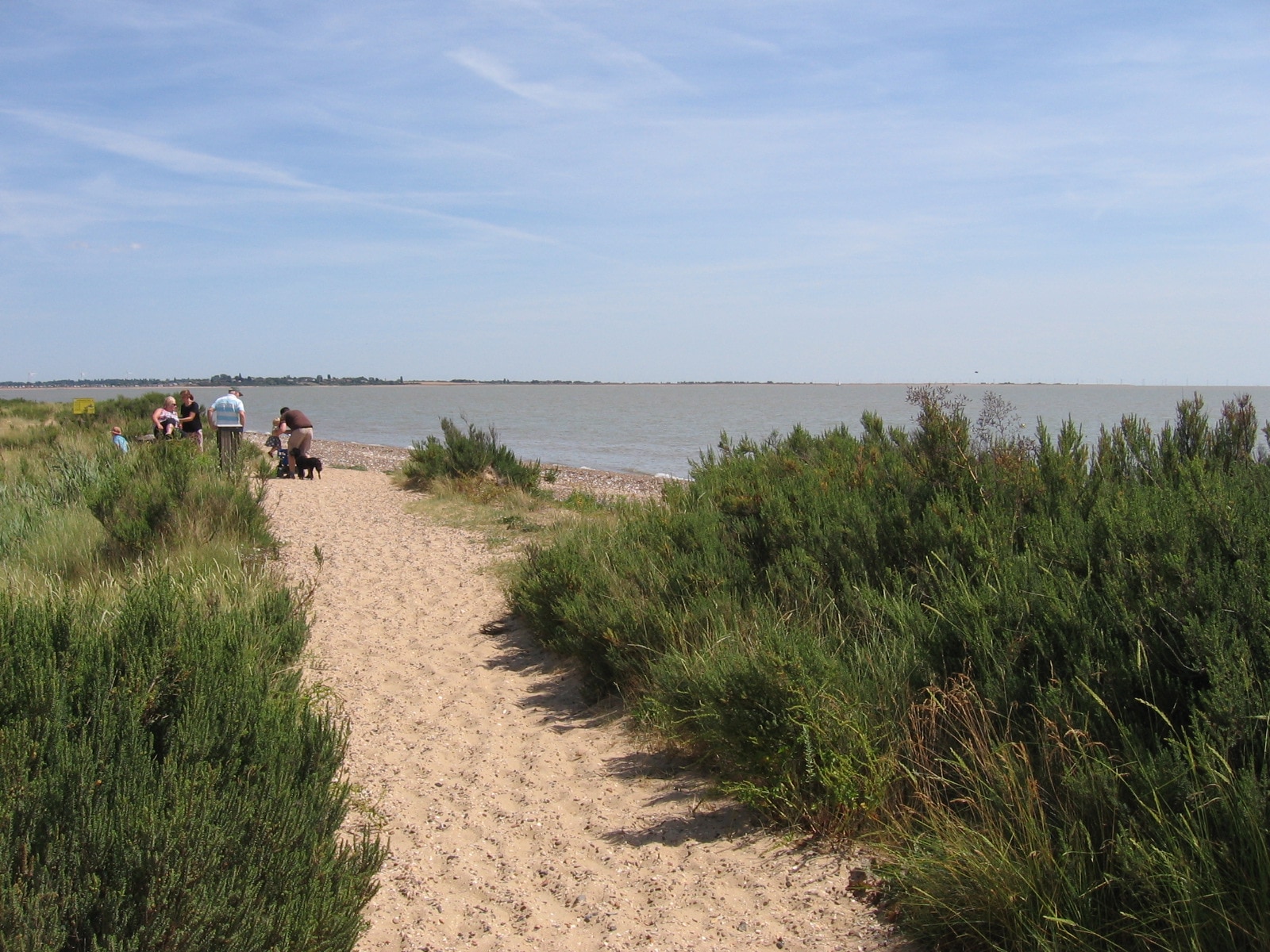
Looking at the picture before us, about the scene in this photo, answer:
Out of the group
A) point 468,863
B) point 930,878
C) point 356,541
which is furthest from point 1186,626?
point 356,541

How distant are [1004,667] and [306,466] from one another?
49.6 ft

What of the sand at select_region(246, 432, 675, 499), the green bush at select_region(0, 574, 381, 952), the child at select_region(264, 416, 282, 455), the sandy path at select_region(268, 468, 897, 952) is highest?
the child at select_region(264, 416, 282, 455)

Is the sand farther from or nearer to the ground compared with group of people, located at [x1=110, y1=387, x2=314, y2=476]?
nearer to the ground

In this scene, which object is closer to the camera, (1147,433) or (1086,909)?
(1086,909)

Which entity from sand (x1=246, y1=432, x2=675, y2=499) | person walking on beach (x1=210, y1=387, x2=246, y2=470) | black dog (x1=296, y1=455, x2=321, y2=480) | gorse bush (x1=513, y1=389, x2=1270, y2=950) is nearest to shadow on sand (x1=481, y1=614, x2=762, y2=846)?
gorse bush (x1=513, y1=389, x2=1270, y2=950)

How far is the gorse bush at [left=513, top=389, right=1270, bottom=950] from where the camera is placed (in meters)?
2.81

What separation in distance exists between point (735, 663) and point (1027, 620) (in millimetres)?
1297

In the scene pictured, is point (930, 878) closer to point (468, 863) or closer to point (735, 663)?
point (735, 663)

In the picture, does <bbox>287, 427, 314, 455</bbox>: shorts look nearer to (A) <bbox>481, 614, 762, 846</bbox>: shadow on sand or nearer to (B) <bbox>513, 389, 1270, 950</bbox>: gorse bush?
(A) <bbox>481, 614, 762, 846</bbox>: shadow on sand

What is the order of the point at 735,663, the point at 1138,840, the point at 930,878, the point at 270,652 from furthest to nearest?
the point at 270,652 → the point at 735,663 → the point at 930,878 → the point at 1138,840

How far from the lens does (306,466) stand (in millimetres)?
16938

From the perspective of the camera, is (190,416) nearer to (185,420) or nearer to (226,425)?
(185,420)

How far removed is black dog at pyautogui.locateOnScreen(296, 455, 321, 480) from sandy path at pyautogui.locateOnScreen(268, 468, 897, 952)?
31.6ft

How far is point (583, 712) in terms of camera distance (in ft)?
19.2
